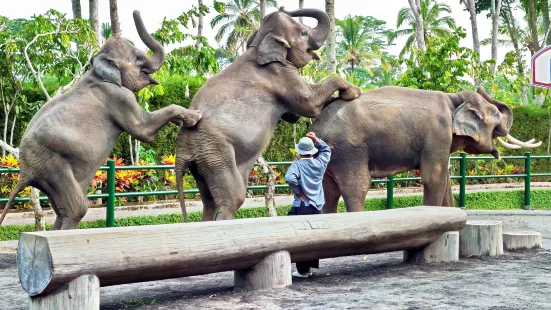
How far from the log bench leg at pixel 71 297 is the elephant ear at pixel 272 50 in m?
2.45

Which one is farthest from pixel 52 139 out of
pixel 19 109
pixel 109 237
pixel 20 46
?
pixel 19 109

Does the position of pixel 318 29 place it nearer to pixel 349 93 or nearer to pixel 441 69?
pixel 349 93

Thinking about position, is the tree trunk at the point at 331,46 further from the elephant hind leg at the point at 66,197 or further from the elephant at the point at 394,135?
the elephant hind leg at the point at 66,197

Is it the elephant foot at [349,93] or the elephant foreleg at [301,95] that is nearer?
the elephant foreleg at [301,95]

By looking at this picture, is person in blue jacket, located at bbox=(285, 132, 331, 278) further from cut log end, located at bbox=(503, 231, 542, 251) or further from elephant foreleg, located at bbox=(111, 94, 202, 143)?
cut log end, located at bbox=(503, 231, 542, 251)

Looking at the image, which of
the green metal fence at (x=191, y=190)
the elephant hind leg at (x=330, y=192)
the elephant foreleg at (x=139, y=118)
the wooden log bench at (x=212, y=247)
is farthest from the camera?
the green metal fence at (x=191, y=190)

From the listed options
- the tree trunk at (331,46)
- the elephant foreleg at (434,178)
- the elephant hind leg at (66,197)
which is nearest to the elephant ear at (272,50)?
the elephant foreleg at (434,178)

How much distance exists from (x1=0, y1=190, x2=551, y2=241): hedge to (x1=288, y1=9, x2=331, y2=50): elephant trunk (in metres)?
4.18

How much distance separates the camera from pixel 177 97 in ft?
46.3

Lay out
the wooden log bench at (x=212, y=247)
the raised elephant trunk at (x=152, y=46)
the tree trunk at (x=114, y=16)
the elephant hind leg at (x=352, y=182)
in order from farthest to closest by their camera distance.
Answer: the tree trunk at (x=114, y=16) < the elephant hind leg at (x=352, y=182) < the raised elephant trunk at (x=152, y=46) < the wooden log bench at (x=212, y=247)

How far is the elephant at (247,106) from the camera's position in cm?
573

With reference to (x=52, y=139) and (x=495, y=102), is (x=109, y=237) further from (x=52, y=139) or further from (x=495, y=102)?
(x=495, y=102)

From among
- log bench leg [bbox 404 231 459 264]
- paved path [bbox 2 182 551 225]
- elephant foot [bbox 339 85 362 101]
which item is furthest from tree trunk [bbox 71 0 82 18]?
log bench leg [bbox 404 231 459 264]

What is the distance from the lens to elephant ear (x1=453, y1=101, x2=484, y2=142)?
6.96m
